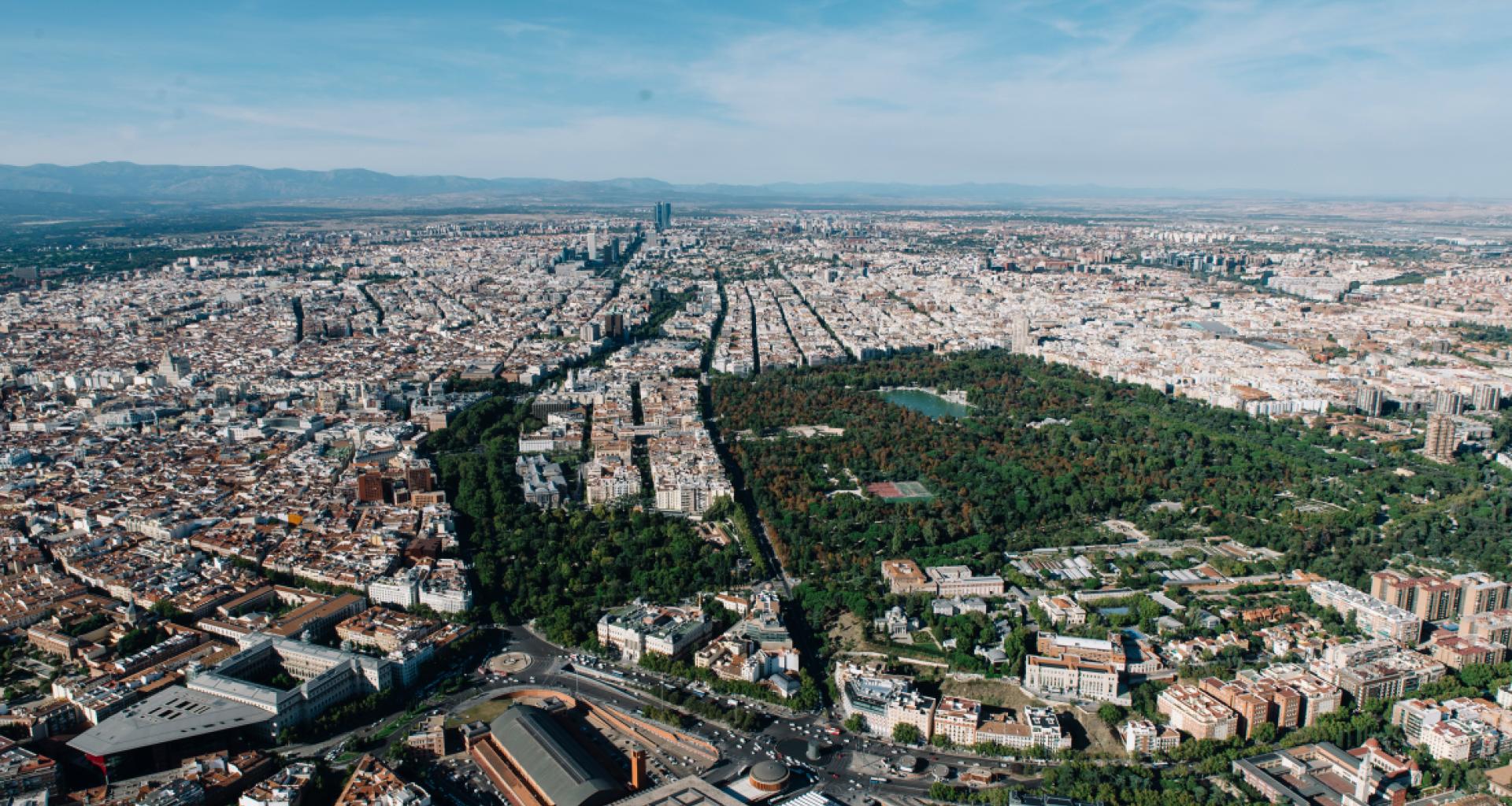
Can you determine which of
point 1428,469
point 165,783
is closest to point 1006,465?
point 1428,469

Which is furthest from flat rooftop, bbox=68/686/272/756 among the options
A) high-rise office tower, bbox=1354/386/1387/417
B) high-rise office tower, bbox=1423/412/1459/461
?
high-rise office tower, bbox=1354/386/1387/417

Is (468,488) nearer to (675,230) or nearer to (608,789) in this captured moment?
(608,789)

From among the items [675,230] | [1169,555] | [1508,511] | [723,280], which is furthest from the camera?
[675,230]

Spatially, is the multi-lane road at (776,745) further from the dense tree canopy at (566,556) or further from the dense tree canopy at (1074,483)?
the dense tree canopy at (1074,483)

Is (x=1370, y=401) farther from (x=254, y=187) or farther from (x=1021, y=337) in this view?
(x=254, y=187)

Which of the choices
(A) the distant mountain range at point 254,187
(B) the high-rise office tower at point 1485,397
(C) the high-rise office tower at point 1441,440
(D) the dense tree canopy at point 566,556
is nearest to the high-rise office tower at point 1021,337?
(B) the high-rise office tower at point 1485,397

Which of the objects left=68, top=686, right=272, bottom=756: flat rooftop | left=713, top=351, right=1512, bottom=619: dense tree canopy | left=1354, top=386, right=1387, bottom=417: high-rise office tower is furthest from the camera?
left=1354, top=386, right=1387, bottom=417: high-rise office tower

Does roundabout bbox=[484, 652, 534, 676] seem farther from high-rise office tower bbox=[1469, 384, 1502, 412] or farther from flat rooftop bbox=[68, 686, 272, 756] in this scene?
high-rise office tower bbox=[1469, 384, 1502, 412]

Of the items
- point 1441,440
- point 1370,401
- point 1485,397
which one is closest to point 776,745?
point 1441,440

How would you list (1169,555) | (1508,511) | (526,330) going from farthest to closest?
(526,330), (1508,511), (1169,555)
